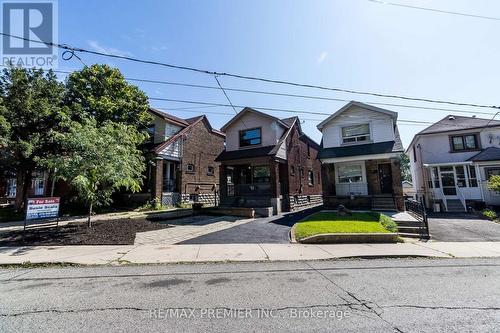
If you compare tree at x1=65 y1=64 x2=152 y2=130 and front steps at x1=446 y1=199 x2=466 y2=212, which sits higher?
tree at x1=65 y1=64 x2=152 y2=130

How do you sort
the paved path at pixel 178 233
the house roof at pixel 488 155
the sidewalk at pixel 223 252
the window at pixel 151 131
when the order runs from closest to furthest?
the sidewalk at pixel 223 252, the paved path at pixel 178 233, the house roof at pixel 488 155, the window at pixel 151 131

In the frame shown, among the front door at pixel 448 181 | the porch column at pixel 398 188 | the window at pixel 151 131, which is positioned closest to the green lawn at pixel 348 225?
the porch column at pixel 398 188

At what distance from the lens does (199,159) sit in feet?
79.3

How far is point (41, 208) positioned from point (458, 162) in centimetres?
2816

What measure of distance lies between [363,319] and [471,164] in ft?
76.6

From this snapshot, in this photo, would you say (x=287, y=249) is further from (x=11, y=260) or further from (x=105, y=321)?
(x=11, y=260)

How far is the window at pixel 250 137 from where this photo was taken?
20031 mm

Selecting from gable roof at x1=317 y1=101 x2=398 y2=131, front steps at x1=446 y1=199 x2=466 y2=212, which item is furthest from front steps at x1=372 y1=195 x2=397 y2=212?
front steps at x1=446 y1=199 x2=466 y2=212

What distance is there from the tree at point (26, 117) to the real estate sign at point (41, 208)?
19.2 feet

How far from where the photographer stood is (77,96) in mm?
17672

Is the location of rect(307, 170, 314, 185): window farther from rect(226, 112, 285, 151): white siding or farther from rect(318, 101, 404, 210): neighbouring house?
rect(226, 112, 285, 151): white siding

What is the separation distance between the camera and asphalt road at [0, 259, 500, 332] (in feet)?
11.5

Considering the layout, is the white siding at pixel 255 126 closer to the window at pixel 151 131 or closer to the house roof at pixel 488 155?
the window at pixel 151 131

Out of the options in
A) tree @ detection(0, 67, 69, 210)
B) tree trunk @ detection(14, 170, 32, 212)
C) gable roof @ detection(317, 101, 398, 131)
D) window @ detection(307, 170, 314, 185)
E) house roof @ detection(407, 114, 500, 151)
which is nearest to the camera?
tree @ detection(0, 67, 69, 210)
